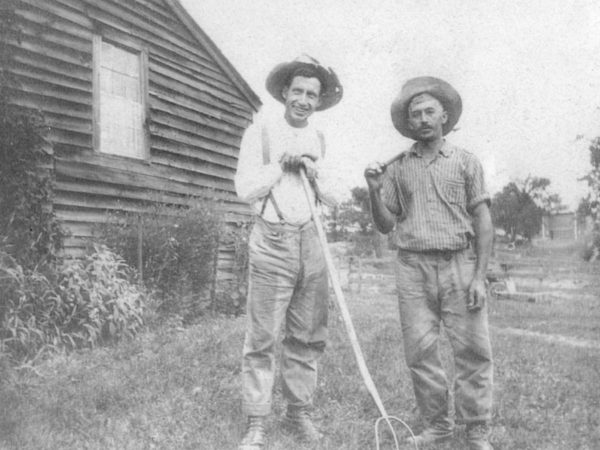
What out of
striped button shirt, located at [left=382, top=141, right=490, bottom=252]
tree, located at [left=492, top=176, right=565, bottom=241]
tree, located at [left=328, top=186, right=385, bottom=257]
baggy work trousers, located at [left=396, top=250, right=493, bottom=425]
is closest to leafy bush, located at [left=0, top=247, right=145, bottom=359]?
baggy work trousers, located at [left=396, top=250, right=493, bottom=425]

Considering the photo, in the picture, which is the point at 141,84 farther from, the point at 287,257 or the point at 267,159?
the point at 287,257

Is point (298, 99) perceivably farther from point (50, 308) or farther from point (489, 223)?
point (50, 308)

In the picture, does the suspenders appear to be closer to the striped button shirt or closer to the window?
the striped button shirt

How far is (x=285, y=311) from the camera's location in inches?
130

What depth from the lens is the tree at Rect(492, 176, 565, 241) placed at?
54562mm

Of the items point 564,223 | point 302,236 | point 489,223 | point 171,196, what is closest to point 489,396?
point 489,223

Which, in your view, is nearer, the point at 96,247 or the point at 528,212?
the point at 96,247

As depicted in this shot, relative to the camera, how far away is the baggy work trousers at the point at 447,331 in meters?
3.14

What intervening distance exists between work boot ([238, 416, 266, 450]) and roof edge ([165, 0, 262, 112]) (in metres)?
7.07

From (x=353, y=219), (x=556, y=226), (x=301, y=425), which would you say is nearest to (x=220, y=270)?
(x=301, y=425)

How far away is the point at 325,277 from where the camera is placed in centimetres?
337

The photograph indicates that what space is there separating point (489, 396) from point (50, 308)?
404 centimetres

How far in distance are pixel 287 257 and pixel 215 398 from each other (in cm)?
143

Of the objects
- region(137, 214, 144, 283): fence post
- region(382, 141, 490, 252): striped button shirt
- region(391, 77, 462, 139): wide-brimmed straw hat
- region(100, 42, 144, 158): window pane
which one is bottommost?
region(137, 214, 144, 283): fence post
